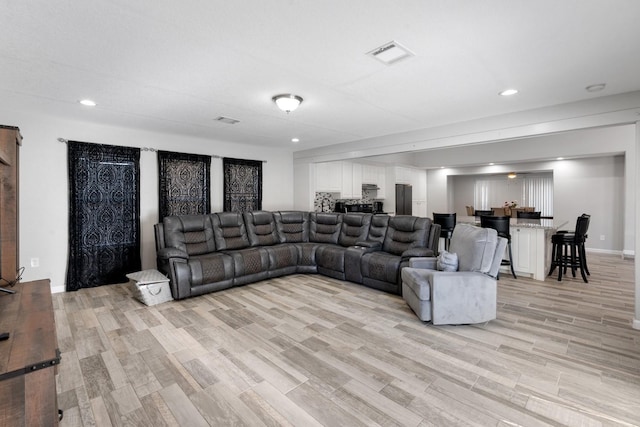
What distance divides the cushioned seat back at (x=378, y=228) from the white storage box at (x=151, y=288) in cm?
314

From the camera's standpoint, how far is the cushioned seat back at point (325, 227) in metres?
5.69

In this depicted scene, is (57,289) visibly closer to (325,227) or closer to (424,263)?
(325,227)

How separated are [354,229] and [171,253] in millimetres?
2957

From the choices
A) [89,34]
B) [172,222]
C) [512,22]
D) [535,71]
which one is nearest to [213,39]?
[89,34]

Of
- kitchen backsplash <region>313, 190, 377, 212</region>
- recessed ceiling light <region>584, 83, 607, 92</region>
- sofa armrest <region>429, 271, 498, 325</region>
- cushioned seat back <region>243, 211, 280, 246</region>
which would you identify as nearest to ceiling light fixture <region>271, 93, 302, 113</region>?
sofa armrest <region>429, 271, 498, 325</region>

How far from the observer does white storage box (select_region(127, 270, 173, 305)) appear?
3771mm

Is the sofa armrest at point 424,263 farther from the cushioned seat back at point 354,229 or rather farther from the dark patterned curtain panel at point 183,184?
the dark patterned curtain panel at point 183,184

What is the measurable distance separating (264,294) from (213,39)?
3.14 metres

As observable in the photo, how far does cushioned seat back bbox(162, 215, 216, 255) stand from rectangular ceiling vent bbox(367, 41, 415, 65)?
143 inches

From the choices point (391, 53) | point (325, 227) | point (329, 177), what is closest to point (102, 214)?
point (325, 227)

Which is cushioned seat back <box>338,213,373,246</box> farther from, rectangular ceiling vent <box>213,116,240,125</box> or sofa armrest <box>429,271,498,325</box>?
rectangular ceiling vent <box>213,116,240,125</box>

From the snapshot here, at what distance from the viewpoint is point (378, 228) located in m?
5.19

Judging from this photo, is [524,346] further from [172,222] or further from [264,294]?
[172,222]

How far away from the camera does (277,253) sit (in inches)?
201
